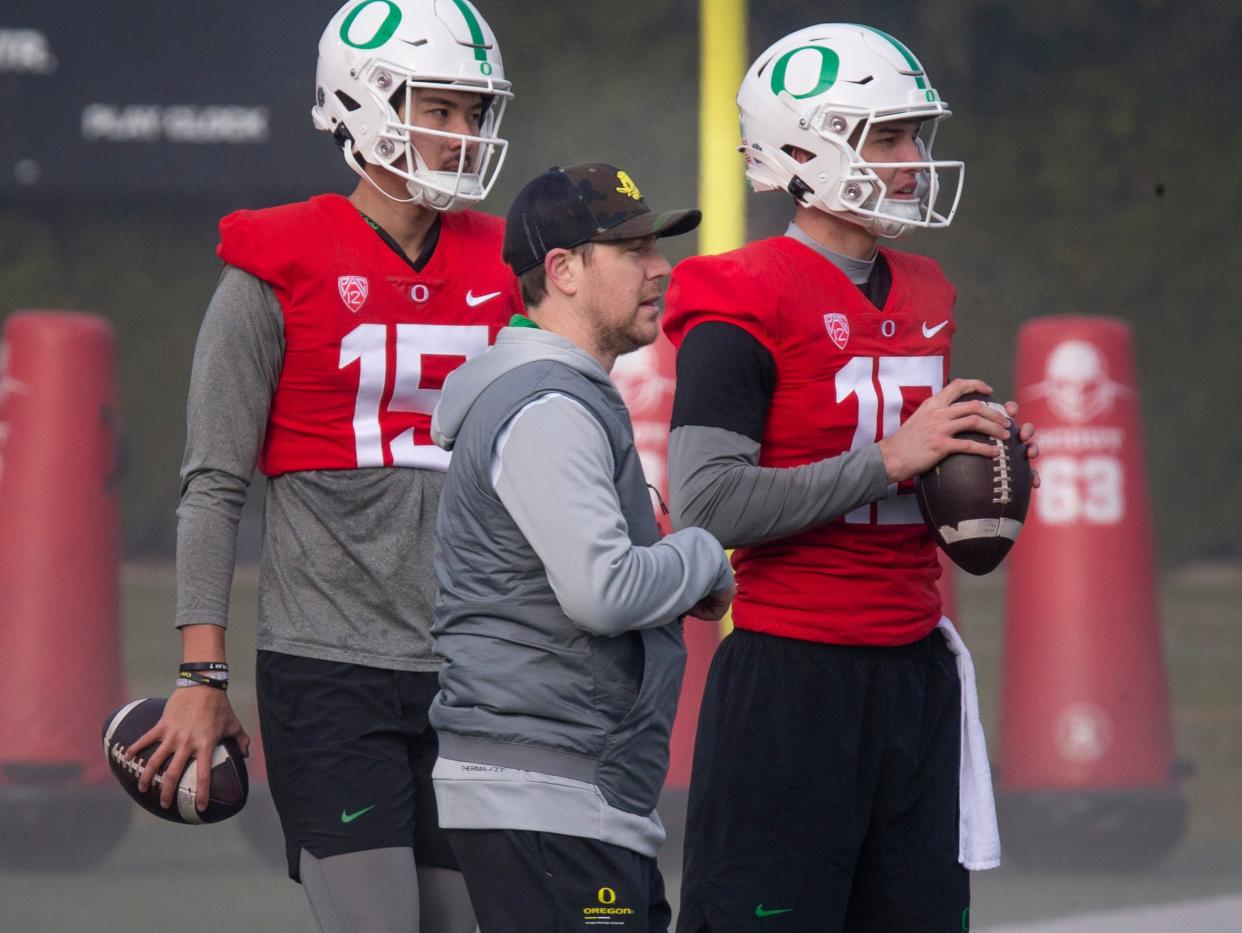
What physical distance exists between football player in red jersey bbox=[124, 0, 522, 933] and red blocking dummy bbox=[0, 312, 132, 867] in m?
2.15

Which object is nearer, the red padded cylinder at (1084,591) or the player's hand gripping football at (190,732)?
the player's hand gripping football at (190,732)

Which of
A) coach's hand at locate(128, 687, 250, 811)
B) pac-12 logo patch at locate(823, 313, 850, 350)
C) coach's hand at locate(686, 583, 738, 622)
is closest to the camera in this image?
coach's hand at locate(686, 583, 738, 622)

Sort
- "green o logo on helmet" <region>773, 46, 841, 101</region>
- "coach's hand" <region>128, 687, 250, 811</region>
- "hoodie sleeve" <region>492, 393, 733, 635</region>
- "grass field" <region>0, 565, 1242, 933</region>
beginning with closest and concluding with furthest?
1. "hoodie sleeve" <region>492, 393, 733, 635</region>
2. "coach's hand" <region>128, 687, 250, 811</region>
3. "green o logo on helmet" <region>773, 46, 841, 101</region>
4. "grass field" <region>0, 565, 1242, 933</region>

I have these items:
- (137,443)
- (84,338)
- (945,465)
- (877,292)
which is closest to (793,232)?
(877,292)

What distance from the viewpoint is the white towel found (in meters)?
2.65

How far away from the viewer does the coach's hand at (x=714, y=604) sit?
7.31 feet

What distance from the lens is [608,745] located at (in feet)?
7.08

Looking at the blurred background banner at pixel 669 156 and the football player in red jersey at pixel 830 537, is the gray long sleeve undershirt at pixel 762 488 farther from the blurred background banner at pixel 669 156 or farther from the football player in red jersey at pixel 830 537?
the blurred background banner at pixel 669 156

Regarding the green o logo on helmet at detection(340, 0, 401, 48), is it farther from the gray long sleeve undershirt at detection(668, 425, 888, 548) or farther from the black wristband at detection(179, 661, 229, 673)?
the black wristband at detection(179, 661, 229, 673)

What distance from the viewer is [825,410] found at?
260 cm

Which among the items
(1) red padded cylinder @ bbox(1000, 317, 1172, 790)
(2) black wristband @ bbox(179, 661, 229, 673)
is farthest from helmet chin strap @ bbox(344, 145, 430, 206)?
(1) red padded cylinder @ bbox(1000, 317, 1172, 790)

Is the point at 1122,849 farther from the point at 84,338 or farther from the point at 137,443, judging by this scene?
the point at 137,443

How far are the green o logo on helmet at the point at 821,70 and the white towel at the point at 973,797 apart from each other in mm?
816

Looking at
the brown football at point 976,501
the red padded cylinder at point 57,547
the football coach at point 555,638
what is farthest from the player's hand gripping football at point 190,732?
the red padded cylinder at point 57,547
